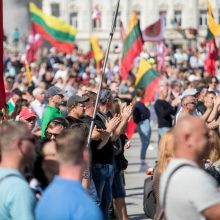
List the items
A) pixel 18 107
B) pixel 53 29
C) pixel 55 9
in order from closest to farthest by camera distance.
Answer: pixel 18 107 < pixel 53 29 < pixel 55 9

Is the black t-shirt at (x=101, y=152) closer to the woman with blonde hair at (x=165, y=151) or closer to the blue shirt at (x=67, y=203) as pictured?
the woman with blonde hair at (x=165, y=151)

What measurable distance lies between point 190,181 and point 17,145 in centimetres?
93

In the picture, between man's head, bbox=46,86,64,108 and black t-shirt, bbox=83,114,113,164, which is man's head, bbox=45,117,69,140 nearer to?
black t-shirt, bbox=83,114,113,164

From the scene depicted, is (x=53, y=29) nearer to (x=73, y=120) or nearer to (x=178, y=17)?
(x=73, y=120)

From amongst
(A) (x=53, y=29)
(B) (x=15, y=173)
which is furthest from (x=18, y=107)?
(A) (x=53, y=29)

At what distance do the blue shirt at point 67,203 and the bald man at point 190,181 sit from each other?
15.1 inches

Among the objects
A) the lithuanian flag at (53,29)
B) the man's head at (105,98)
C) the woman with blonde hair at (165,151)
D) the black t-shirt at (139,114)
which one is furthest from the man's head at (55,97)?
the lithuanian flag at (53,29)

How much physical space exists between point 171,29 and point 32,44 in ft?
154

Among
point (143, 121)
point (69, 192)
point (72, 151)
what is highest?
point (72, 151)

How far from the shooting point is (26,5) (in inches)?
2650

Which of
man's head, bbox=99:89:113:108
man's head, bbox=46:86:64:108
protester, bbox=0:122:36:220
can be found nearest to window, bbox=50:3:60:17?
man's head, bbox=46:86:64:108

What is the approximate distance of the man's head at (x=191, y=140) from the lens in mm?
5453

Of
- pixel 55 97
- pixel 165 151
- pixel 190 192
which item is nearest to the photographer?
pixel 190 192

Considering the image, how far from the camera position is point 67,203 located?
212 inches
